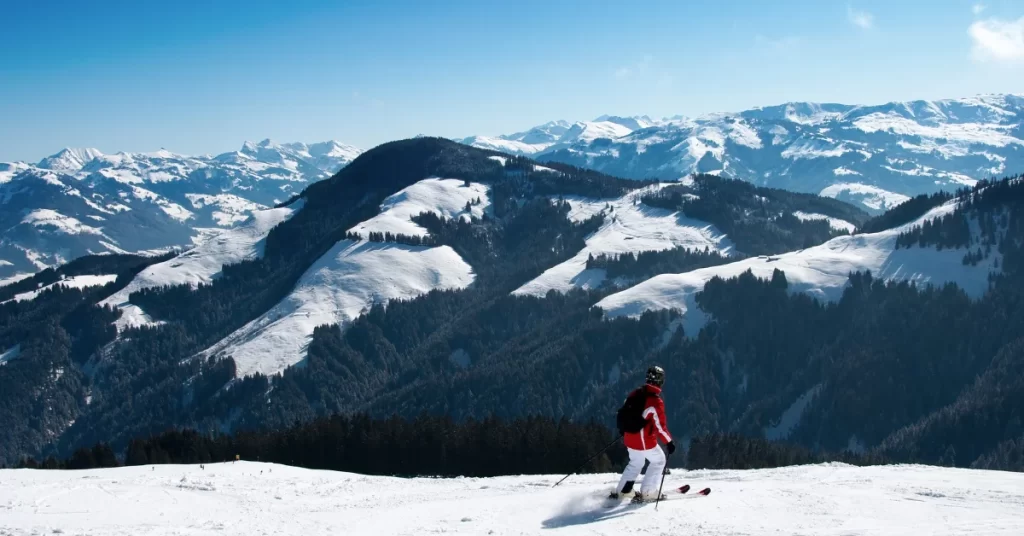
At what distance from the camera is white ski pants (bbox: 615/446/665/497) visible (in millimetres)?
25062

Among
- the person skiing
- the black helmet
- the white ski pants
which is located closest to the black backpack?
the person skiing

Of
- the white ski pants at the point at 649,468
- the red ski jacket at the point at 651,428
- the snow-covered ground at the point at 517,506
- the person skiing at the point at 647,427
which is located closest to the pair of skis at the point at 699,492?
the snow-covered ground at the point at 517,506

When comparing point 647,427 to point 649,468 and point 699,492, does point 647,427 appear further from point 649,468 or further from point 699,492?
point 699,492

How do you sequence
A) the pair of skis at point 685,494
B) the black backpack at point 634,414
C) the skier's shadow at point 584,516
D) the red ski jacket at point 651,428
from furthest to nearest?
the pair of skis at point 685,494, the black backpack at point 634,414, the red ski jacket at point 651,428, the skier's shadow at point 584,516

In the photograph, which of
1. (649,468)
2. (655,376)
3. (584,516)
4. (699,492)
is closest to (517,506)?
(584,516)

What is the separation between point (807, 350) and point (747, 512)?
187 metres

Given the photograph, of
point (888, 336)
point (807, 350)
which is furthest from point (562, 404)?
point (888, 336)

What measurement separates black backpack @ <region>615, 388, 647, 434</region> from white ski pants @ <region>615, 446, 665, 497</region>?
864mm

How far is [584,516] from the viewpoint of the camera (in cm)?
2470

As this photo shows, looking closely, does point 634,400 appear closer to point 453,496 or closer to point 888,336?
point 453,496

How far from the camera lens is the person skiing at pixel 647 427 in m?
24.6

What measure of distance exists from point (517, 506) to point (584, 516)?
9.66 ft

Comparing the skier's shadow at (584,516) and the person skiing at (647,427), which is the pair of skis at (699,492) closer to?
the person skiing at (647,427)

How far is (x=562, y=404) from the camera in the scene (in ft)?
620
